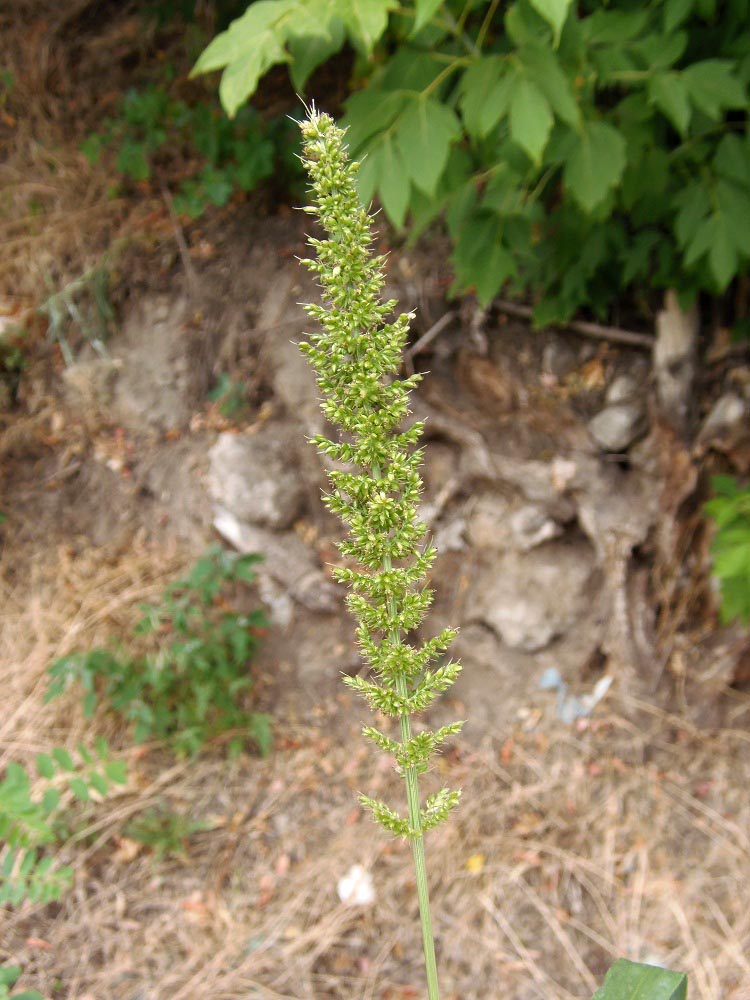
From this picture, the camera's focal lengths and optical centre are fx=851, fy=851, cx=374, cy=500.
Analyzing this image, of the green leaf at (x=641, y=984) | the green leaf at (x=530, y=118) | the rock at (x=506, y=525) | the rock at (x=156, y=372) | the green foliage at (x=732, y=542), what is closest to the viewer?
the green leaf at (x=641, y=984)

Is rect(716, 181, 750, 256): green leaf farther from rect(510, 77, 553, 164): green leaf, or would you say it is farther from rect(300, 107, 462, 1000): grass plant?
rect(300, 107, 462, 1000): grass plant

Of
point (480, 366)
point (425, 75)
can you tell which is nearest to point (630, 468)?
point (480, 366)

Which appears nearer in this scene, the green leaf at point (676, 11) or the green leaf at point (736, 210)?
the green leaf at point (676, 11)

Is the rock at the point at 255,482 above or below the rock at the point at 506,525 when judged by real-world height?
above

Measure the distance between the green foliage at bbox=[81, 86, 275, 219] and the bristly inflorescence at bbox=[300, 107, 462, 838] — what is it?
3281mm

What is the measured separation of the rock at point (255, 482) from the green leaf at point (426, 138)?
→ 1.87 m

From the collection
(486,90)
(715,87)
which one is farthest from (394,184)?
(715,87)

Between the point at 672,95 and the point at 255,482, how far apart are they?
217 cm

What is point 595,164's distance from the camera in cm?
209

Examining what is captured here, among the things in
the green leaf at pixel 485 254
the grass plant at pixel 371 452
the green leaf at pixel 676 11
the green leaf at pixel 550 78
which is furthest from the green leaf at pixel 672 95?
the grass plant at pixel 371 452

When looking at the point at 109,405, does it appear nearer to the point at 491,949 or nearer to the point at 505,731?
the point at 505,731

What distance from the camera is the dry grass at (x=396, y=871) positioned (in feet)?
8.73

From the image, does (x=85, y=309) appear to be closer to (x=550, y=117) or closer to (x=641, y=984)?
(x=550, y=117)

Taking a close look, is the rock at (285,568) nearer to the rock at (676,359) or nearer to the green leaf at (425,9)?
the rock at (676,359)
